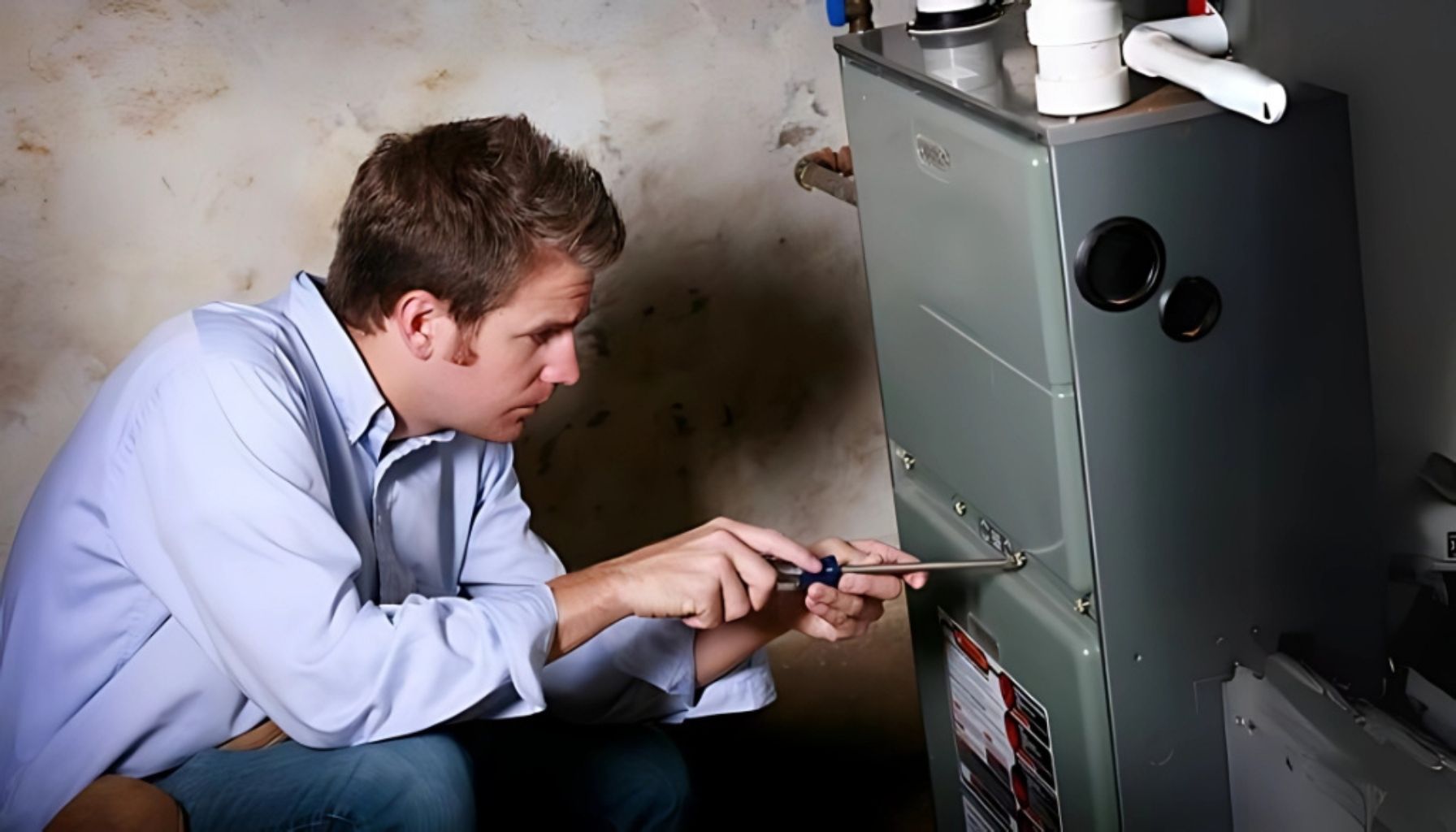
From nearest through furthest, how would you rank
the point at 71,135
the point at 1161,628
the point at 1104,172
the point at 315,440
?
the point at 1104,172, the point at 1161,628, the point at 315,440, the point at 71,135

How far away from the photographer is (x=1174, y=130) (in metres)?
1.06

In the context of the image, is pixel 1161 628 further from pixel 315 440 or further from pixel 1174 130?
pixel 315 440

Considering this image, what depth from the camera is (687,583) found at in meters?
1.34

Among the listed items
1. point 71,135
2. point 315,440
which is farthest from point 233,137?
point 315,440

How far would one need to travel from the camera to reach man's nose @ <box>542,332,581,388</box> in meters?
1.43

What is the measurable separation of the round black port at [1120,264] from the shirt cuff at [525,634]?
503 mm

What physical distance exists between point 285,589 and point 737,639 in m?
0.45

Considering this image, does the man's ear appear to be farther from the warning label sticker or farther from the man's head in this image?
the warning label sticker

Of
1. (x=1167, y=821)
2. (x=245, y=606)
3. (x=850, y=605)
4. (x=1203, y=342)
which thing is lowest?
(x=1167, y=821)

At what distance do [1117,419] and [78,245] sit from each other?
1311mm

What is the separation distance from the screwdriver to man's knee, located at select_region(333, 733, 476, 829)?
0.30m

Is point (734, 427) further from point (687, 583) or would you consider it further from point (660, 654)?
point (687, 583)

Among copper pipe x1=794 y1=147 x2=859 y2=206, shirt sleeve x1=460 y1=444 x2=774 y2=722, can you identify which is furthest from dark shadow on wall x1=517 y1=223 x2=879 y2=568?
shirt sleeve x1=460 y1=444 x2=774 y2=722

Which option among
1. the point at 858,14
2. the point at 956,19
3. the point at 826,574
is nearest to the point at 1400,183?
the point at 956,19
